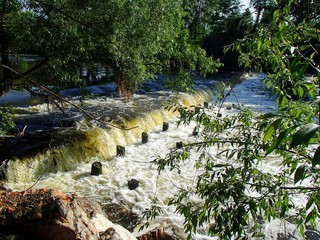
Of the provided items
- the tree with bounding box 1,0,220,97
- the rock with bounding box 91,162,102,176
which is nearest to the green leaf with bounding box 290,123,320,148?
the tree with bounding box 1,0,220,97

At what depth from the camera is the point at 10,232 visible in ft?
8.26

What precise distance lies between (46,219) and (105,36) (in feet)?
12.7

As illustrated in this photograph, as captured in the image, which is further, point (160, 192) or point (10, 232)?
point (160, 192)

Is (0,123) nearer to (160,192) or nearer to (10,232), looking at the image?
(160,192)

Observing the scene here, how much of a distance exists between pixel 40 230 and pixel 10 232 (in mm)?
262

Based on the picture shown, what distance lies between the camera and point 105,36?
5.49 meters

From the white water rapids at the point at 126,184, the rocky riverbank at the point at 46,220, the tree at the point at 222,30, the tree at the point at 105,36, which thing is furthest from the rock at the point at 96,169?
the tree at the point at 222,30

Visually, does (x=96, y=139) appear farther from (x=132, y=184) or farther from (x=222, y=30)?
(x=222, y=30)

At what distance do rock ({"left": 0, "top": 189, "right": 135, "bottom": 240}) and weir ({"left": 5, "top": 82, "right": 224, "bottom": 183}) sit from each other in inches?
37.6

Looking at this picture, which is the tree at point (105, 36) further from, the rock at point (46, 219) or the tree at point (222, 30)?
the tree at point (222, 30)

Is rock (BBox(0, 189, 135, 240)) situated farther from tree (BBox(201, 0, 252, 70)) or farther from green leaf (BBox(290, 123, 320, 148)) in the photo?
tree (BBox(201, 0, 252, 70))

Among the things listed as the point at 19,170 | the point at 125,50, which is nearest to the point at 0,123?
the point at 19,170

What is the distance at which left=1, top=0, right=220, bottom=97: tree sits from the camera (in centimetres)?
502

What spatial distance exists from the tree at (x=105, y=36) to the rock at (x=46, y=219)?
2.61 m
